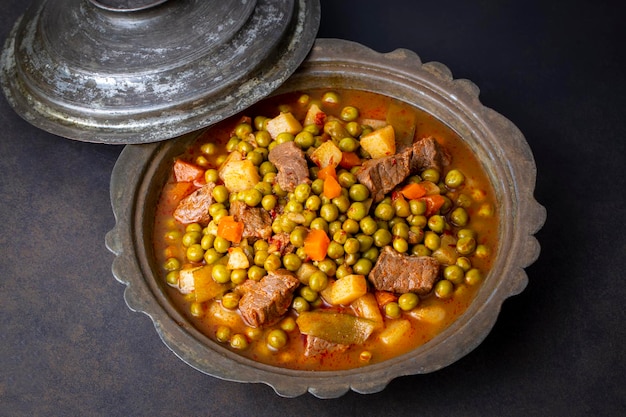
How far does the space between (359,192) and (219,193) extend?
2.63 ft

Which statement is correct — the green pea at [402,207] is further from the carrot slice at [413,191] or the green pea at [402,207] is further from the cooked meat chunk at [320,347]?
the cooked meat chunk at [320,347]

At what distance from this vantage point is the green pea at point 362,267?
4406mm

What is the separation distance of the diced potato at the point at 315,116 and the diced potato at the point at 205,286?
112 centimetres

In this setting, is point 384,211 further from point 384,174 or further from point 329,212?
point 329,212

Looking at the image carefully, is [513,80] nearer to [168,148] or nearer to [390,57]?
[390,57]

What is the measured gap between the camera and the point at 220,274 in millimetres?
4426

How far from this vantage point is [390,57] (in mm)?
4898

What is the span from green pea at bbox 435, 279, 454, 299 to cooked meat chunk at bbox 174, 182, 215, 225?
1339mm

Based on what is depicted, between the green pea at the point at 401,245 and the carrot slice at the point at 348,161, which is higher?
the carrot slice at the point at 348,161

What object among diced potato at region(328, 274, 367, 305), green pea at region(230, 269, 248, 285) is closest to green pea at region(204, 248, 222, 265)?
green pea at region(230, 269, 248, 285)

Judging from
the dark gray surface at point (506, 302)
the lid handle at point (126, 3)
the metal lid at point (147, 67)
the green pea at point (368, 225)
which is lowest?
the dark gray surface at point (506, 302)

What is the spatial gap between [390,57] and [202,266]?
1.66 metres

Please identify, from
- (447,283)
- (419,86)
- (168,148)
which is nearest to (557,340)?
(447,283)

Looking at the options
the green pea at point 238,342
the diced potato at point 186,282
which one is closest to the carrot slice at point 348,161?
the diced potato at point 186,282
